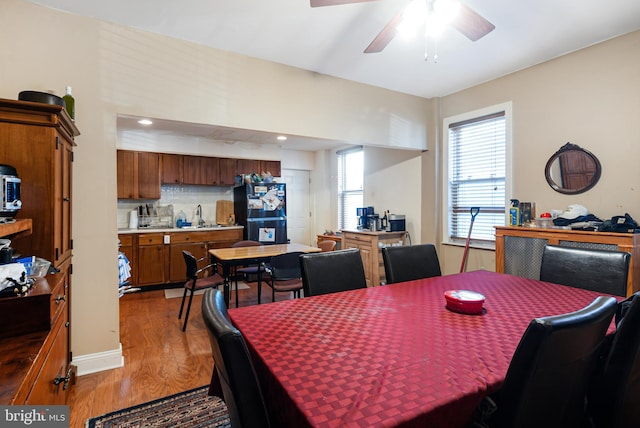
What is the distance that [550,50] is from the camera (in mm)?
3045

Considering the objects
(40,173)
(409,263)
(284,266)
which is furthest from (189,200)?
(409,263)

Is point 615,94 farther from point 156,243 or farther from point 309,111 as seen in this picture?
point 156,243

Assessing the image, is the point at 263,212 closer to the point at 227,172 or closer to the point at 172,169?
the point at 227,172

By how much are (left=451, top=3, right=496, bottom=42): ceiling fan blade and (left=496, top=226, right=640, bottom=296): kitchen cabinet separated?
6.04 feet

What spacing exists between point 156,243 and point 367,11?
4.27 m

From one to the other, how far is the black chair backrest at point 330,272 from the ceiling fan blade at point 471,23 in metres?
1.60

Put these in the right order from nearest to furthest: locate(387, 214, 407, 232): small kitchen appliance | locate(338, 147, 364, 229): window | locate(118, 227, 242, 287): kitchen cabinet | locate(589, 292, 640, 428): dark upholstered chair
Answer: locate(589, 292, 640, 428): dark upholstered chair
locate(387, 214, 407, 232): small kitchen appliance
locate(118, 227, 242, 287): kitchen cabinet
locate(338, 147, 364, 229): window

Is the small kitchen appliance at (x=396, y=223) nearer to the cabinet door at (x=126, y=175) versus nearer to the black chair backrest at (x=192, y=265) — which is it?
the black chair backrest at (x=192, y=265)

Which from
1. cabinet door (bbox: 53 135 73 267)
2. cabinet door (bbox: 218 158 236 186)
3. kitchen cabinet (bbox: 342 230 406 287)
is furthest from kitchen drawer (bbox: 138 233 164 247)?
kitchen cabinet (bbox: 342 230 406 287)

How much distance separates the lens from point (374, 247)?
4441mm

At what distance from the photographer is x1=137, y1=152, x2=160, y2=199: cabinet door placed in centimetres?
510

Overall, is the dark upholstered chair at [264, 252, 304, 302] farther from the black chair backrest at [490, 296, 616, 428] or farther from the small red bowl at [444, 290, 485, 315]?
→ the black chair backrest at [490, 296, 616, 428]

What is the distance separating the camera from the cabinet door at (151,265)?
4828 mm

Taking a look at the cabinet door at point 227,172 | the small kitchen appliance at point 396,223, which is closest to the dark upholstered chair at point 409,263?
the small kitchen appliance at point 396,223
